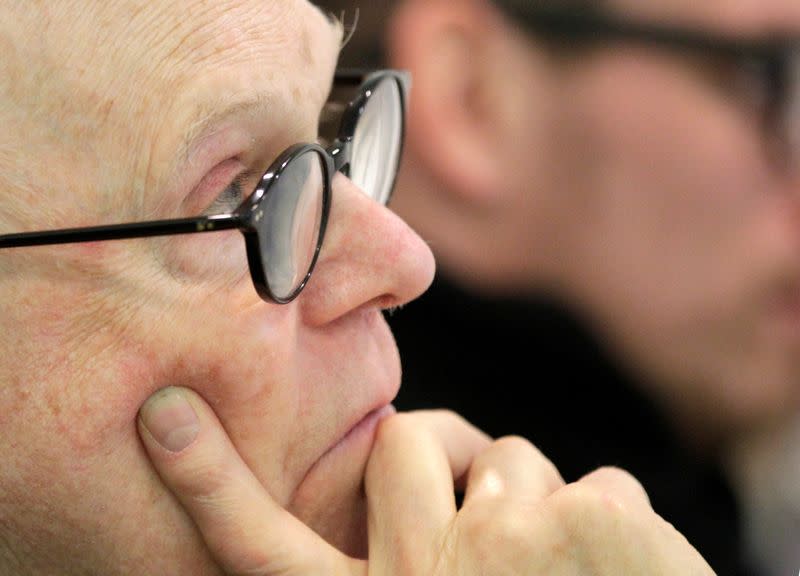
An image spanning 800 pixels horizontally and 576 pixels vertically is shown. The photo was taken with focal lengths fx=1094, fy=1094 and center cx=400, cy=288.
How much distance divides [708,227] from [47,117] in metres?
1.71

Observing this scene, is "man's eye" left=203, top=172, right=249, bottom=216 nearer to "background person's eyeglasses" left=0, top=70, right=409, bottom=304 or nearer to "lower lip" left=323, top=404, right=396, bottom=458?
"background person's eyeglasses" left=0, top=70, right=409, bottom=304

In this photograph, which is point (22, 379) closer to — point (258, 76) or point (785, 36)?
point (258, 76)

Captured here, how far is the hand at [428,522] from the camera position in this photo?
1139mm

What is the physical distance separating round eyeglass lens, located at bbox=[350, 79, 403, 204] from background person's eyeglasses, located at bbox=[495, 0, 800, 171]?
3.20 feet

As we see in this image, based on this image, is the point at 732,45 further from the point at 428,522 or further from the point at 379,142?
the point at 428,522

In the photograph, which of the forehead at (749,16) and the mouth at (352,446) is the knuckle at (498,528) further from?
the forehead at (749,16)

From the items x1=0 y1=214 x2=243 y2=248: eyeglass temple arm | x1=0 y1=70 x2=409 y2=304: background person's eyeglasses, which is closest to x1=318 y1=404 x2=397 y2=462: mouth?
x1=0 y1=70 x2=409 y2=304: background person's eyeglasses

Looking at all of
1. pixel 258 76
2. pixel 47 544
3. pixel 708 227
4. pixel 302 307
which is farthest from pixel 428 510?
pixel 708 227

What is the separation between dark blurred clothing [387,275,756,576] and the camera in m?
2.33

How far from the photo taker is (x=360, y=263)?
Answer: 49.1 inches

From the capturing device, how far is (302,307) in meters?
1.22

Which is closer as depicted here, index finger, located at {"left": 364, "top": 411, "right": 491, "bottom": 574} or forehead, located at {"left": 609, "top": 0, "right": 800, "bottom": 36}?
index finger, located at {"left": 364, "top": 411, "right": 491, "bottom": 574}

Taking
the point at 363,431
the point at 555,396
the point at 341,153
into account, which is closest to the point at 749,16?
the point at 555,396

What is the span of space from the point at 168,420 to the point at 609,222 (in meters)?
1.57
